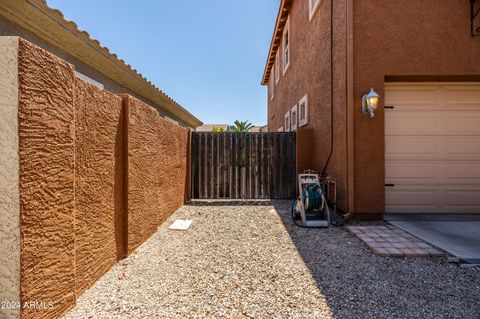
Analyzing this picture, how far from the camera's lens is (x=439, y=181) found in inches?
217

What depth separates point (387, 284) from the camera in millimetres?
2754

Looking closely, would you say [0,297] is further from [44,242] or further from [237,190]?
[237,190]

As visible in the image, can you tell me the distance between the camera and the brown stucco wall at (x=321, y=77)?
5465 mm

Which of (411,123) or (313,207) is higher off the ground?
(411,123)

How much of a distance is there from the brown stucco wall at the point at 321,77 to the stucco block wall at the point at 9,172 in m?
5.11

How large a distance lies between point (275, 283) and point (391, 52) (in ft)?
16.4

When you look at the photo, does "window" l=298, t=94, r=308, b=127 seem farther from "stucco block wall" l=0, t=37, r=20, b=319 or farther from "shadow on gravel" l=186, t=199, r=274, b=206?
"stucco block wall" l=0, t=37, r=20, b=319

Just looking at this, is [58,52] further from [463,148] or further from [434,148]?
[463,148]

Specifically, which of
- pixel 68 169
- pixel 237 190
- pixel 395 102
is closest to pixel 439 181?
pixel 395 102

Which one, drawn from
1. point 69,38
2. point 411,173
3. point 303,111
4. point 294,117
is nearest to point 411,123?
point 411,173

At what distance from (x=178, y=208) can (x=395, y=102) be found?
5635mm

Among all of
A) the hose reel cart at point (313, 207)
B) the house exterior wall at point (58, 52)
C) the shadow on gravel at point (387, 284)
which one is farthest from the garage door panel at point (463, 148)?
the house exterior wall at point (58, 52)

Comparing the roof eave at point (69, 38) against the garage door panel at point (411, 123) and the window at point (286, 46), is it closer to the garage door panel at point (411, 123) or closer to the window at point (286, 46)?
the garage door panel at point (411, 123)

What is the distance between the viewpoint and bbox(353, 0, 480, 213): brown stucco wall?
5.09m
